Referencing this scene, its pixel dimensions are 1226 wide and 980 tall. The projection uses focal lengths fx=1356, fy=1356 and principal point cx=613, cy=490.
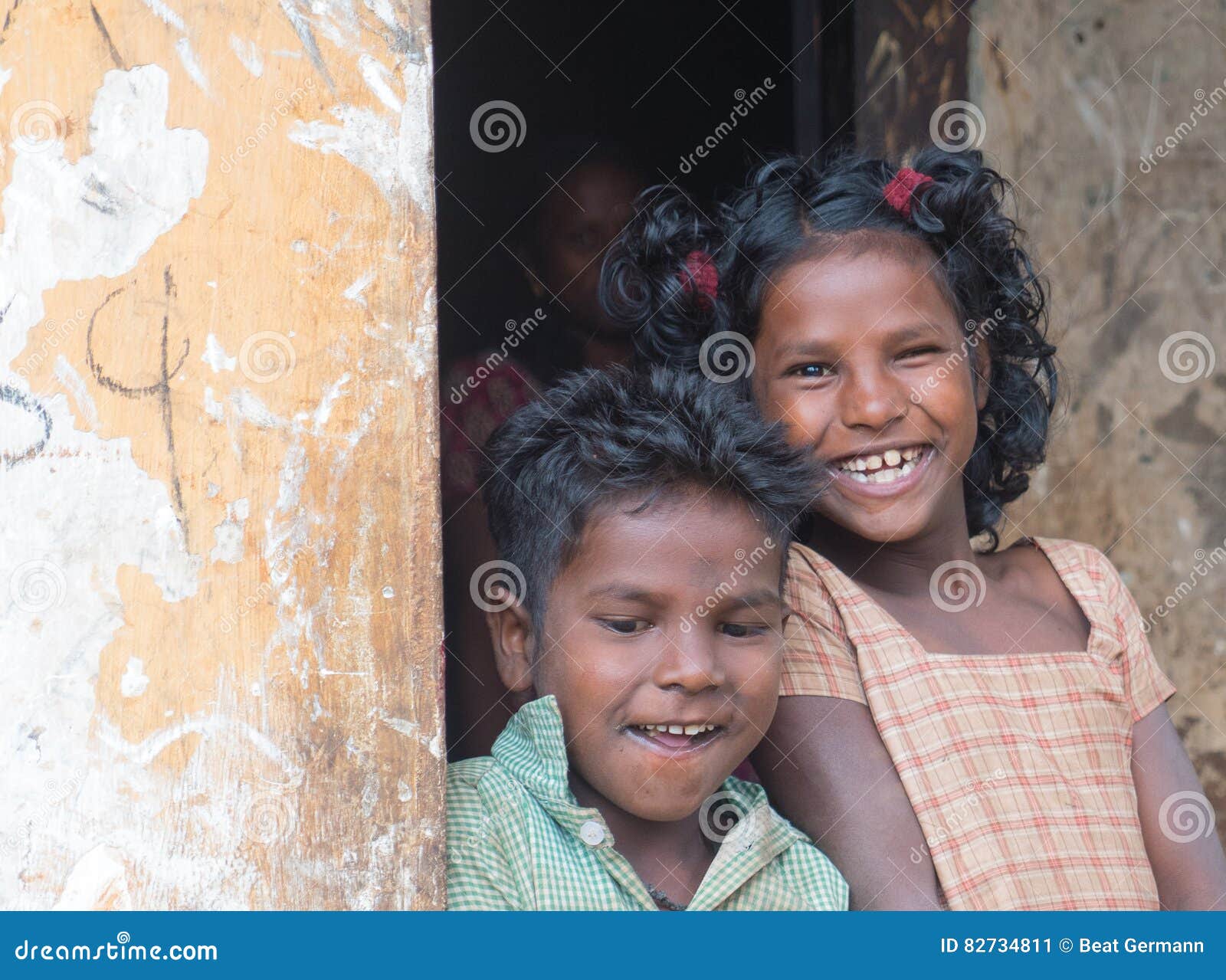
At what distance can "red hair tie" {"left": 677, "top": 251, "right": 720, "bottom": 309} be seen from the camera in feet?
7.20

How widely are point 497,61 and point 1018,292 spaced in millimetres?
1879

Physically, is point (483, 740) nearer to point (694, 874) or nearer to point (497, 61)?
point (694, 874)

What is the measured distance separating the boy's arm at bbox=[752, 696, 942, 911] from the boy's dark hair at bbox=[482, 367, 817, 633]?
0.25m

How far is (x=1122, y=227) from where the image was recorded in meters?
2.87

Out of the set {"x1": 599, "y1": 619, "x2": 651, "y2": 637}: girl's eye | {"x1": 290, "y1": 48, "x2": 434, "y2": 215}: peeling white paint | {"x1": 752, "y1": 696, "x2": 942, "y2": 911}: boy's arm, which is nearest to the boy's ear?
{"x1": 599, "y1": 619, "x2": 651, "y2": 637}: girl's eye

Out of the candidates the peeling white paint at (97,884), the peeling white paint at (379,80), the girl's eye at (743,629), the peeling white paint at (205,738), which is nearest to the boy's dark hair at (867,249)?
the girl's eye at (743,629)

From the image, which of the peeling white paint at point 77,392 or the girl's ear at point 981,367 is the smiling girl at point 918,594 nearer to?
the girl's ear at point 981,367

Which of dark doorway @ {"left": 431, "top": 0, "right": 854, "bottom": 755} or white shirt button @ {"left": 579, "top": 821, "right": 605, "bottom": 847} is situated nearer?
white shirt button @ {"left": 579, "top": 821, "right": 605, "bottom": 847}

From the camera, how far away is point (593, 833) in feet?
5.57

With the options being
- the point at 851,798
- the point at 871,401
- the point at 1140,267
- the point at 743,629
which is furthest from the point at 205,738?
the point at 1140,267

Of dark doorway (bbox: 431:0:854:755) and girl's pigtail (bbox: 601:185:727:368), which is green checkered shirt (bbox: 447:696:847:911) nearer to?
girl's pigtail (bbox: 601:185:727:368)

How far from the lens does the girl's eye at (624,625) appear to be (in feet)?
5.70

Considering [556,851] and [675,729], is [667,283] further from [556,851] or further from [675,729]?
[556,851]

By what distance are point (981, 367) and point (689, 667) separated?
0.88 m
